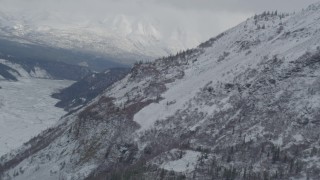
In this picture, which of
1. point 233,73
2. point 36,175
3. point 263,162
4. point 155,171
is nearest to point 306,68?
point 233,73

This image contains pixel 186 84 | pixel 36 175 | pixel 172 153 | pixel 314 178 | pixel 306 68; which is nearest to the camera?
pixel 314 178

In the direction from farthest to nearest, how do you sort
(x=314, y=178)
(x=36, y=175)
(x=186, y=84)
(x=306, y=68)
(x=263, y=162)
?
1. (x=186, y=84)
2. (x=36, y=175)
3. (x=306, y=68)
4. (x=263, y=162)
5. (x=314, y=178)

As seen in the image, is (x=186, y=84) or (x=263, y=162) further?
(x=186, y=84)

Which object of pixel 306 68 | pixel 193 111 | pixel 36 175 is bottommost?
pixel 36 175

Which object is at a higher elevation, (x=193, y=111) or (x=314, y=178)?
(x=193, y=111)

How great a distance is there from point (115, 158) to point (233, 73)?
44.4 meters

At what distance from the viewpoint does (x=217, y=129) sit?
160250 mm

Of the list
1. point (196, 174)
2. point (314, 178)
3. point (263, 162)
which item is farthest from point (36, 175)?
point (314, 178)

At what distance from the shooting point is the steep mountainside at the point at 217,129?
141625 mm

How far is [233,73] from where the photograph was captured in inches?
7259

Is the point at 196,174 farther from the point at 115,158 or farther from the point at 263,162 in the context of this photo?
the point at 115,158

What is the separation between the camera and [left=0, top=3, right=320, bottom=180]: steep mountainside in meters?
142

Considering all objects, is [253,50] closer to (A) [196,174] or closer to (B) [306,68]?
(B) [306,68]

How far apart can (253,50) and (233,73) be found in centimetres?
1933
